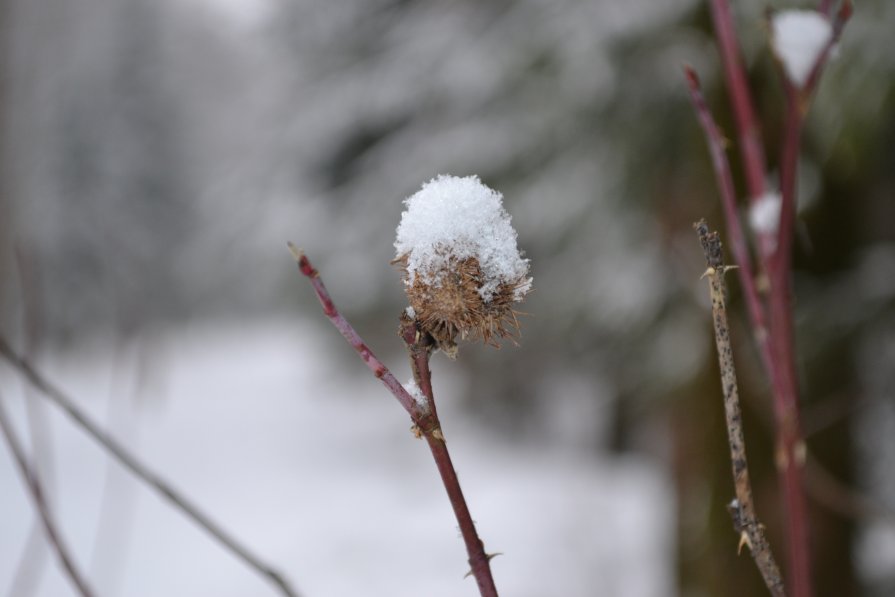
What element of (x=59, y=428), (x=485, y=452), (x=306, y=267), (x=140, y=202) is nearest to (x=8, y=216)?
(x=306, y=267)

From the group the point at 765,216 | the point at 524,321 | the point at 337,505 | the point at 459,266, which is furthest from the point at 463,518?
the point at 337,505

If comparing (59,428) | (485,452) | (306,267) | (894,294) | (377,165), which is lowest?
(306,267)

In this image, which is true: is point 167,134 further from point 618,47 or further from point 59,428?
point 618,47

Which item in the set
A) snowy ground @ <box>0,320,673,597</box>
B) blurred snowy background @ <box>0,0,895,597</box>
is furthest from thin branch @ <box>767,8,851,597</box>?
snowy ground @ <box>0,320,673,597</box>

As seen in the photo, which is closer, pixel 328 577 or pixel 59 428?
pixel 328 577

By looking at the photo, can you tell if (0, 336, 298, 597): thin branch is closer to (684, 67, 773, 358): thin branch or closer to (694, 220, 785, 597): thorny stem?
(694, 220, 785, 597): thorny stem

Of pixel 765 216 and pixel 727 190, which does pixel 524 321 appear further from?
pixel 727 190

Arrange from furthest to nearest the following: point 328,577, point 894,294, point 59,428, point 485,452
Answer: point 59,428
point 485,452
point 328,577
point 894,294
